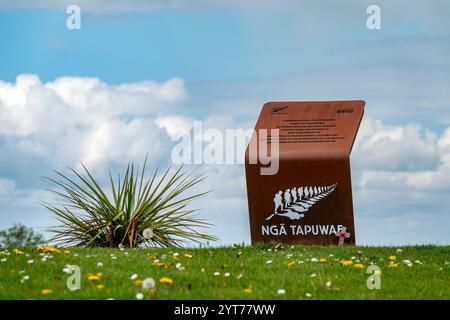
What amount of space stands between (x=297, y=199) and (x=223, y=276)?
6.32 metres

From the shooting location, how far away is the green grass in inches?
356

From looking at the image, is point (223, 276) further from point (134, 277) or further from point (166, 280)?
point (134, 277)

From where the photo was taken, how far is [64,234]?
16.6 metres

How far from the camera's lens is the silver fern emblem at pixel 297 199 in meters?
16.0

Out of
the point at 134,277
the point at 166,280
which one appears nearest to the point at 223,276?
the point at 166,280

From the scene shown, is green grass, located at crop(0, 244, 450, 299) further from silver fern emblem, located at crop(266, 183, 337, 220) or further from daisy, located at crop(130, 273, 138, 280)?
silver fern emblem, located at crop(266, 183, 337, 220)

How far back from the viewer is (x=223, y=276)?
396 inches

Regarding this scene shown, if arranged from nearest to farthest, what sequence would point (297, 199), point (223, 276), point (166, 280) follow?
point (166, 280) < point (223, 276) < point (297, 199)

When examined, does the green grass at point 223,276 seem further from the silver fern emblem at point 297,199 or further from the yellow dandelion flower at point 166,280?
the silver fern emblem at point 297,199

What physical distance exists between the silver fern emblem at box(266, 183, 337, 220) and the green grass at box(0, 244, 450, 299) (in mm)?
3112

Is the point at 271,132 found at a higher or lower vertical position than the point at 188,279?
higher
